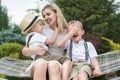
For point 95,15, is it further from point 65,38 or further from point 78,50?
point 65,38

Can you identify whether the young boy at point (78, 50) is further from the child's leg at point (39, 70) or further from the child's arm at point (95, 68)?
the child's leg at point (39, 70)

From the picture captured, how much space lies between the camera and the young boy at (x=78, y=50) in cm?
434

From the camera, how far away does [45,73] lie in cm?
395

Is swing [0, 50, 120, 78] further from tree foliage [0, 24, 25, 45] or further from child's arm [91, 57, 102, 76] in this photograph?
tree foliage [0, 24, 25, 45]

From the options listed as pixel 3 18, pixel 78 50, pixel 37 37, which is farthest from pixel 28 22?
pixel 3 18

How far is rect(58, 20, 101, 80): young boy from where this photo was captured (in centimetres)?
434

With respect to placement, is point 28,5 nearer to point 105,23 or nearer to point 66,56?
point 105,23

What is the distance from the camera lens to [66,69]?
409 cm

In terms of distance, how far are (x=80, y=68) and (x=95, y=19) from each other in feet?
43.2

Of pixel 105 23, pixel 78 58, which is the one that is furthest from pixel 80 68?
pixel 105 23

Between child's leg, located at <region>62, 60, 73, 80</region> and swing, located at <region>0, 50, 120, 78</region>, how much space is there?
0.73 meters

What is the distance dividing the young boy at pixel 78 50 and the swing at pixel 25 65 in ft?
1.30

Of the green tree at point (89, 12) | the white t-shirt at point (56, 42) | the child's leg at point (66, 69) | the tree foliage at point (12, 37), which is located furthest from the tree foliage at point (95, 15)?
the child's leg at point (66, 69)

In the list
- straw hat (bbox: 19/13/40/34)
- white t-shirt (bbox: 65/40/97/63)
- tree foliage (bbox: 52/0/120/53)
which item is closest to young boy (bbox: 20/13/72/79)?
straw hat (bbox: 19/13/40/34)
